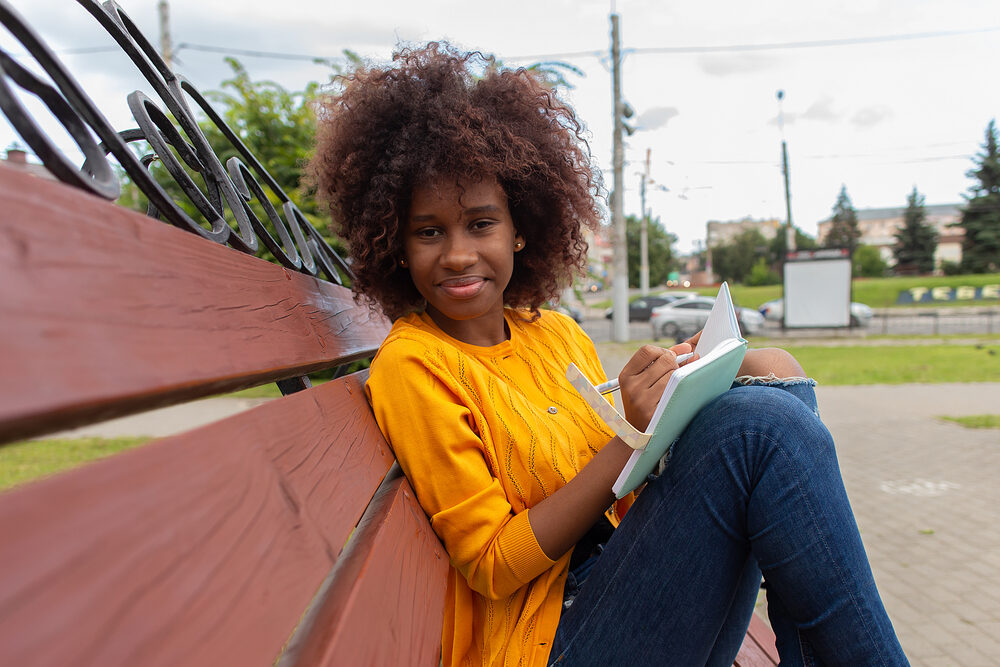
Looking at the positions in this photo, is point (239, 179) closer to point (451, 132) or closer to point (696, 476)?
point (451, 132)

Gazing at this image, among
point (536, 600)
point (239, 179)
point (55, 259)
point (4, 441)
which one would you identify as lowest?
point (536, 600)

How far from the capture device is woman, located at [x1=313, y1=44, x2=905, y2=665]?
3.54ft

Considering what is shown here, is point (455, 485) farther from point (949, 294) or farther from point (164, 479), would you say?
point (949, 294)

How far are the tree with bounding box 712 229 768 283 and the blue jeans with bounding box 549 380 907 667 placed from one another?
62.3 metres

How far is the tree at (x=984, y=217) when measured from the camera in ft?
120

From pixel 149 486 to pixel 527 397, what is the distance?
103 cm

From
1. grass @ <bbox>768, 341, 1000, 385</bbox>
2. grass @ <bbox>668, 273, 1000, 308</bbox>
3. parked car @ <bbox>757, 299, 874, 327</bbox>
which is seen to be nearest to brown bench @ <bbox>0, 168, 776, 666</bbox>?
grass @ <bbox>768, 341, 1000, 385</bbox>

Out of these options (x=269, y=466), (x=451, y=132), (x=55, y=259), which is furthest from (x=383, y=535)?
(x=451, y=132)

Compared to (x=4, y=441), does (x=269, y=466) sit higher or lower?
Result: lower

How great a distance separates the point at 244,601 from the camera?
54 cm

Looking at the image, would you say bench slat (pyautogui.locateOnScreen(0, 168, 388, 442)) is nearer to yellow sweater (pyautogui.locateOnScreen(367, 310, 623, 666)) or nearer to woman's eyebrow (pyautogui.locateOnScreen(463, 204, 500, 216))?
yellow sweater (pyautogui.locateOnScreen(367, 310, 623, 666))

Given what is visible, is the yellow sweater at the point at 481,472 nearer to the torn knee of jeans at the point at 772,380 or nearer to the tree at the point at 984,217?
the torn knee of jeans at the point at 772,380

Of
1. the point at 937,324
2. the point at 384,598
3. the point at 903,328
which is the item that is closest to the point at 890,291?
the point at 903,328

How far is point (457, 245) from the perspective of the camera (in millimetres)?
1446
